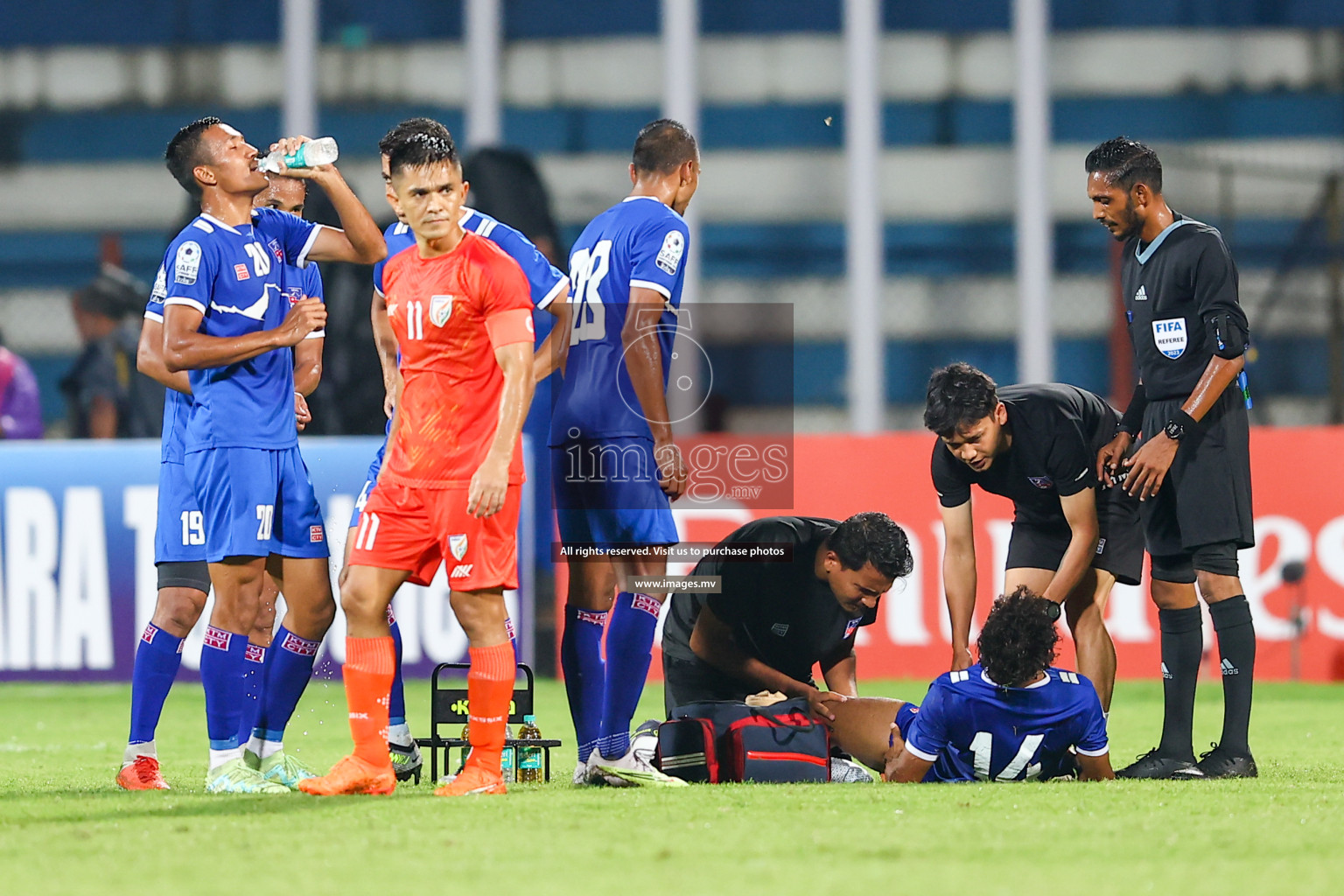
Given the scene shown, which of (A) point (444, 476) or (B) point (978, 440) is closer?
(A) point (444, 476)

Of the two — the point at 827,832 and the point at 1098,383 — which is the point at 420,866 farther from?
the point at 1098,383

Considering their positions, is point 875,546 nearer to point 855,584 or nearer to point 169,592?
point 855,584

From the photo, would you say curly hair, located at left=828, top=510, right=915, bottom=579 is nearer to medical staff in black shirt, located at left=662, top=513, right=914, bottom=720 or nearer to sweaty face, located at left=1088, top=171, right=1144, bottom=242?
medical staff in black shirt, located at left=662, top=513, right=914, bottom=720

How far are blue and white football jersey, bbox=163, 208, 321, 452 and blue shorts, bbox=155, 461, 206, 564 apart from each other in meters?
0.13

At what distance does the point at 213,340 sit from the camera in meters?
5.67

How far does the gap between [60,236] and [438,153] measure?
36.7ft

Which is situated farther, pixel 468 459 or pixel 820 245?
pixel 820 245

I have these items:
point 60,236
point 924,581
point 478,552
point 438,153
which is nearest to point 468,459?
point 478,552

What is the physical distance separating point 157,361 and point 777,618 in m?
2.36

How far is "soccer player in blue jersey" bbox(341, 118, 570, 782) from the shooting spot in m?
5.52

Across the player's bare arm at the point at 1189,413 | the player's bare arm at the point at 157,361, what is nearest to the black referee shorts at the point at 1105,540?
the player's bare arm at the point at 1189,413

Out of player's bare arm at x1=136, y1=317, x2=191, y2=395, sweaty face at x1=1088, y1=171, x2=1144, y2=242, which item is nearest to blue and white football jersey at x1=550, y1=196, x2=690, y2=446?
player's bare arm at x1=136, y1=317, x2=191, y2=395

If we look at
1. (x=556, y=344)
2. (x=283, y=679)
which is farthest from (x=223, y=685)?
(x=556, y=344)

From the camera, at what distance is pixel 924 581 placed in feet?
33.9
